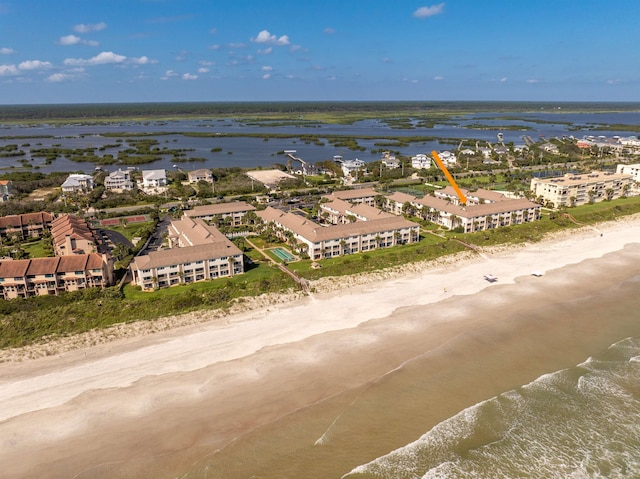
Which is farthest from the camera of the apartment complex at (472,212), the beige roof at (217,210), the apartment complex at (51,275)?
the beige roof at (217,210)

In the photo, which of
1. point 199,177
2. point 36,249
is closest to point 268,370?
point 36,249

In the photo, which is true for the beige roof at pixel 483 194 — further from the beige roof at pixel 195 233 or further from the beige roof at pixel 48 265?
the beige roof at pixel 48 265

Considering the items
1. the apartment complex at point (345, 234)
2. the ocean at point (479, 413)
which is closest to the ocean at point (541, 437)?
the ocean at point (479, 413)

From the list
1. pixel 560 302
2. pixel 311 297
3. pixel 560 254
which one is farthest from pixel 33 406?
pixel 560 254

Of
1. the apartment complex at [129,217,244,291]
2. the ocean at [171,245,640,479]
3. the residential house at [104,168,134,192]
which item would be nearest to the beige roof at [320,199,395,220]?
the apartment complex at [129,217,244,291]

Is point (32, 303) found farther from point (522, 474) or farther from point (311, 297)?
point (522, 474)

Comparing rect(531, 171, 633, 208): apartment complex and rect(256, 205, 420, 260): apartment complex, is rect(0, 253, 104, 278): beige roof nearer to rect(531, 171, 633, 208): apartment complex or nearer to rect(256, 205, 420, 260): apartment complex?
rect(256, 205, 420, 260): apartment complex

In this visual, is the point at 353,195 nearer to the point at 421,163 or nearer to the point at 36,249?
the point at 36,249
